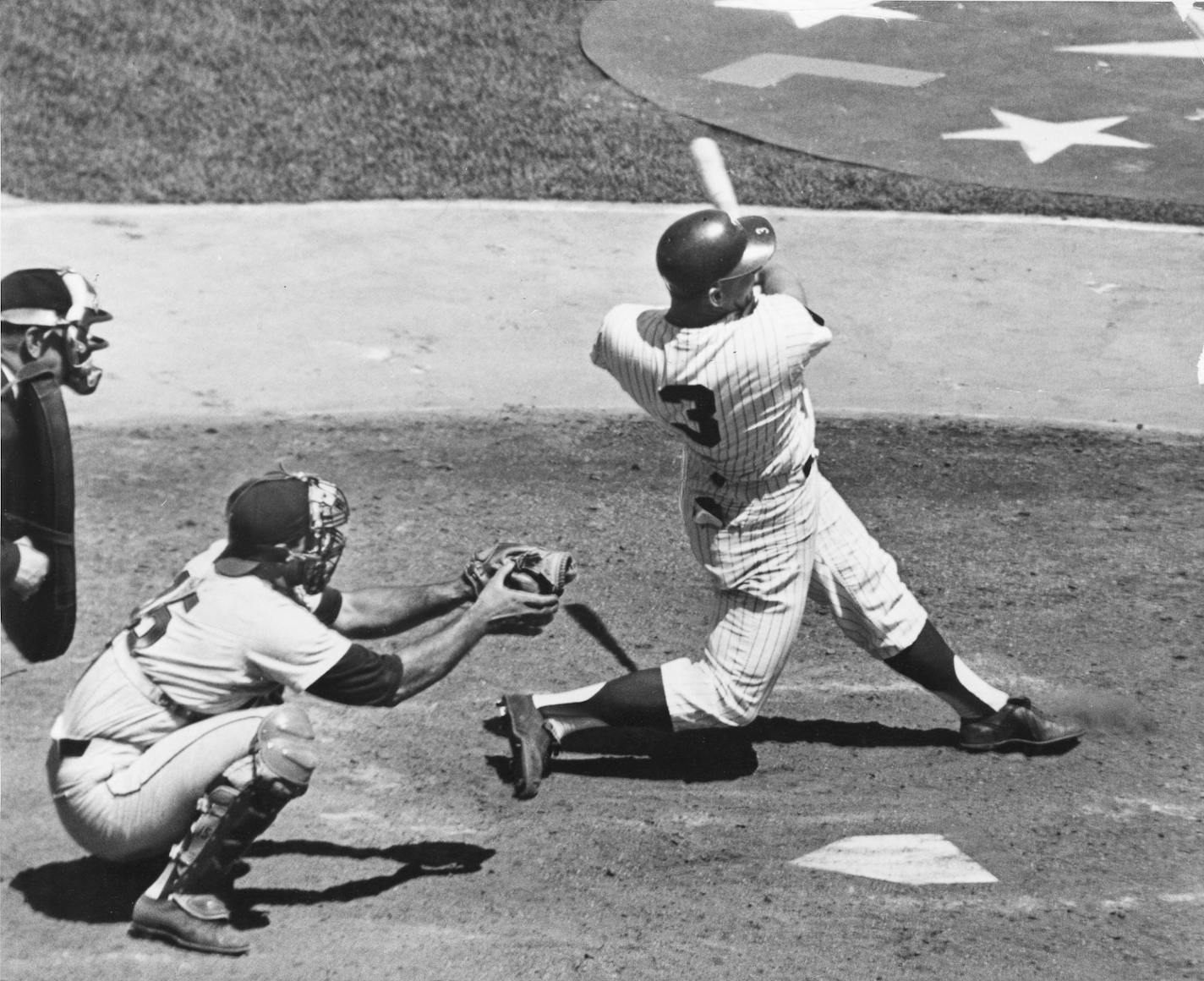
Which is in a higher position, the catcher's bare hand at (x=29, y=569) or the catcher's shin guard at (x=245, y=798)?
the catcher's bare hand at (x=29, y=569)

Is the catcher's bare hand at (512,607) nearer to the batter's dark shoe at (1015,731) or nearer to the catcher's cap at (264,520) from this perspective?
the catcher's cap at (264,520)

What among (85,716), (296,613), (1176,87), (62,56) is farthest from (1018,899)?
(62,56)

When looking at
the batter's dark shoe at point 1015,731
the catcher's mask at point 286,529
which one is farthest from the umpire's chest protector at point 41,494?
the batter's dark shoe at point 1015,731

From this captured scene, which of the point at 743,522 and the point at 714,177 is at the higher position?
the point at 714,177

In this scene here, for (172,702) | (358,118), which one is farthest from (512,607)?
(358,118)

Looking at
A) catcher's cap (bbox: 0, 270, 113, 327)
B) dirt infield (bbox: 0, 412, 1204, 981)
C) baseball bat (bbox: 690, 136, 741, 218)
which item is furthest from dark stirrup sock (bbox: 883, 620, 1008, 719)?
catcher's cap (bbox: 0, 270, 113, 327)

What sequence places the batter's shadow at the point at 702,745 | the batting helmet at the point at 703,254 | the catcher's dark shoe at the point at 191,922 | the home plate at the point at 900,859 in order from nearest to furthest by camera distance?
the catcher's dark shoe at the point at 191,922
the batting helmet at the point at 703,254
the home plate at the point at 900,859
the batter's shadow at the point at 702,745

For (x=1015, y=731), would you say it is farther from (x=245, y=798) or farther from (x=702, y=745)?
(x=245, y=798)
